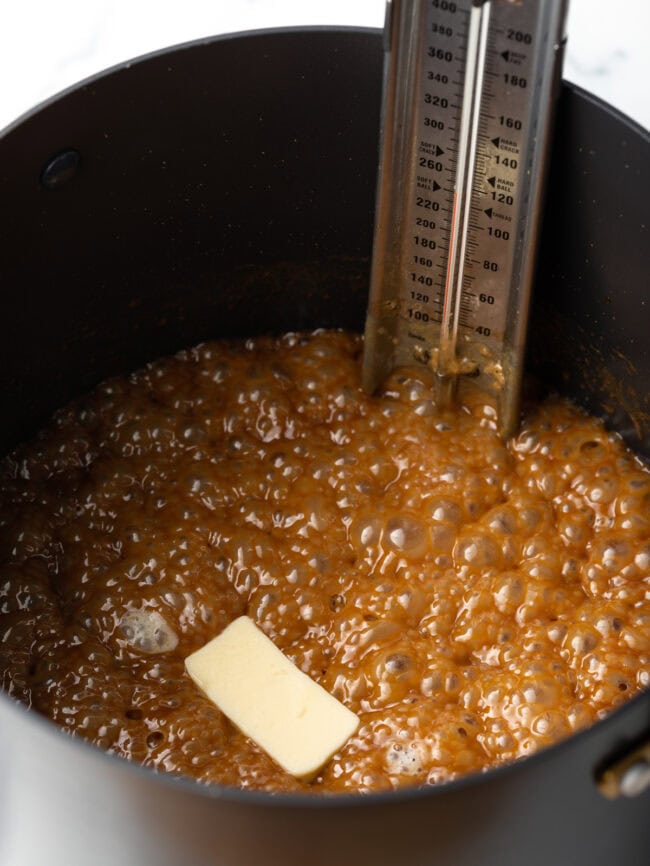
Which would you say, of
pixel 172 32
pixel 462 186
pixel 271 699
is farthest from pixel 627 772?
pixel 172 32

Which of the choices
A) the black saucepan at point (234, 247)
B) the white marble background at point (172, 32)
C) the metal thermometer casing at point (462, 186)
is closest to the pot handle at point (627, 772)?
the black saucepan at point (234, 247)

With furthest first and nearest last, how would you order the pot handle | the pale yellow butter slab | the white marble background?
the white marble background → the pale yellow butter slab → the pot handle

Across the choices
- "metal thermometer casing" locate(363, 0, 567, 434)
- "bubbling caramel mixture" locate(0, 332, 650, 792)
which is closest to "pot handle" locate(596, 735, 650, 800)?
"bubbling caramel mixture" locate(0, 332, 650, 792)

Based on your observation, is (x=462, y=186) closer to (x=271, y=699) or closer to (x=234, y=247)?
(x=234, y=247)

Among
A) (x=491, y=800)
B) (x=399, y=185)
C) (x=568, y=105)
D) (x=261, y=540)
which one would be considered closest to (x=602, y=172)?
(x=568, y=105)

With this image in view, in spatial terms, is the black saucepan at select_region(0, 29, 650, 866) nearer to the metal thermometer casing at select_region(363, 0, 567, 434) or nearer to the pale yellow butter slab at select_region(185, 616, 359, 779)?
the metal thermometer casing at select_region(363, 0, 567, 434)

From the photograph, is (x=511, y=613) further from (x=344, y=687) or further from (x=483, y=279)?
(x=483, y=279)
